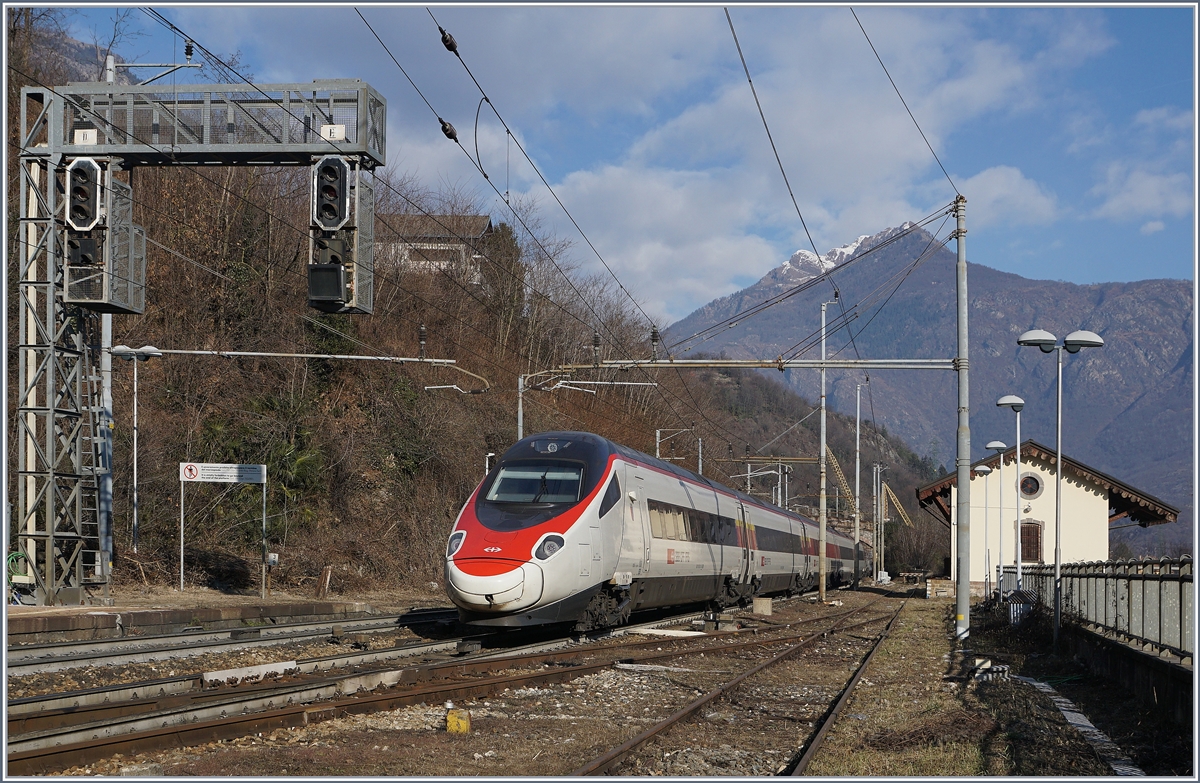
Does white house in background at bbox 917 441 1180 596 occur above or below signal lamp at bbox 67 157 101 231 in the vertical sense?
below

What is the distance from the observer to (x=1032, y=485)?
159ft

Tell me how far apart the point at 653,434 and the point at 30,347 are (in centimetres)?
4817

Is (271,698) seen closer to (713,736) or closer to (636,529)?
(713,736)

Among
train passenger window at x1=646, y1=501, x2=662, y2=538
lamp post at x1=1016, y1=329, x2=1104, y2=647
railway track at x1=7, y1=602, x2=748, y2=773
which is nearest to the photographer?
railway track at x1=7, y1=602, x2=748, y2=773

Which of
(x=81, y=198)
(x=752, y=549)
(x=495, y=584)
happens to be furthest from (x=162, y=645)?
(x=752, y=549)

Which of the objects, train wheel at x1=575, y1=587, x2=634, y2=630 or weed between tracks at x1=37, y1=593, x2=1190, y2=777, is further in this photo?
train wheel at x1=575, y1=587, x2=634, y2=630

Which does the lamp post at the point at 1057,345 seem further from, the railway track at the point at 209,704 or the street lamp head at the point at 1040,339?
the railway track at the point at 209,704

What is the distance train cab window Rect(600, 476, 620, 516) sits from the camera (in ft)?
56.4

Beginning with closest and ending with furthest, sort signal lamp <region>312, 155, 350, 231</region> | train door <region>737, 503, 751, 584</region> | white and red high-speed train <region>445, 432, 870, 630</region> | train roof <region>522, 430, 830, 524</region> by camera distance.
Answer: white and red high-speed train <region>445, 432, 870, 630</region> → signal lamp <region>312, 155, 350, 231</region> → train roof <region>522, 430, 830, 524</region> → train door <region>737, 503, 751, 584</region>

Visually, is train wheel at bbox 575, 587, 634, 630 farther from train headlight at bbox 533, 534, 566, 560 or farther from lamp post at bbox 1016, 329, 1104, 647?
lamp post at bbox 1016, 329, 1104, 647

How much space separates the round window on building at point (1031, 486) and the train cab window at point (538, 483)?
37.0 meters

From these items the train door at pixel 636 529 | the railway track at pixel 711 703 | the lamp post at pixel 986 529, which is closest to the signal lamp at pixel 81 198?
the train door at pixel 636 529

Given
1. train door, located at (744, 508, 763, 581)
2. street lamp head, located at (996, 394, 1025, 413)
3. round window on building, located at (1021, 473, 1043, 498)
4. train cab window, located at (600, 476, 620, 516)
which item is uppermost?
street lamp head, located at (996, 394, 1025, 413)

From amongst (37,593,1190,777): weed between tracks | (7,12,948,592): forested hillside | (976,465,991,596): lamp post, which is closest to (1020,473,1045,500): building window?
(976,465,991,596): lamp post
